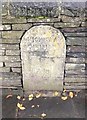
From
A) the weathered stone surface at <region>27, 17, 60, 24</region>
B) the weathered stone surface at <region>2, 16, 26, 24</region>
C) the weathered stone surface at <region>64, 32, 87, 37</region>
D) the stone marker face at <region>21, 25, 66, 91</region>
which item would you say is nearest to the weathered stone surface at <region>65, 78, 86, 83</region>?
the stone marker face at <region>21, 25, 66, 91</region>

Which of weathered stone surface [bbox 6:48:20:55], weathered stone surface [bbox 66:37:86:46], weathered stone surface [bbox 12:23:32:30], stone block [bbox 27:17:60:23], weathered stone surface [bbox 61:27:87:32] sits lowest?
weathered stone surface [bbox 6:48:20:55]

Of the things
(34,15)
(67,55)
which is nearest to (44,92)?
(67,55)

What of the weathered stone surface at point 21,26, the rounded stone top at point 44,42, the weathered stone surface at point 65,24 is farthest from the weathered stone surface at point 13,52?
the weathered stone surface at point 65,24

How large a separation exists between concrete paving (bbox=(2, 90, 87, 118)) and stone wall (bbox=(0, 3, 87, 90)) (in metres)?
0.24

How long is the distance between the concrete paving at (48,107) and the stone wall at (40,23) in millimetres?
237

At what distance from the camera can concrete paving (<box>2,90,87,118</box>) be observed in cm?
371

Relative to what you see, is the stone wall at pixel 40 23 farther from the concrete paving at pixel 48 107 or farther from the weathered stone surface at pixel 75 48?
the concrete paving at pixel 48 107

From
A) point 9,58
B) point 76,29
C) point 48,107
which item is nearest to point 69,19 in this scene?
point 76,29

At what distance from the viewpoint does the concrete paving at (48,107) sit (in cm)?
371

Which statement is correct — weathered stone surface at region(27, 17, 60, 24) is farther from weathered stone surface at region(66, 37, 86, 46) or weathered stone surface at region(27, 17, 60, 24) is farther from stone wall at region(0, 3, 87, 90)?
weathered stone surface at region(66, 37, 86, 46)

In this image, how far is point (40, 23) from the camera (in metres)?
3.53

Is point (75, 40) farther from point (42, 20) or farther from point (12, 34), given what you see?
point (12, 34)

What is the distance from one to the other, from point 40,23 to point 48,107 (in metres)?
1.18

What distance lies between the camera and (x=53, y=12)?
346 cm
